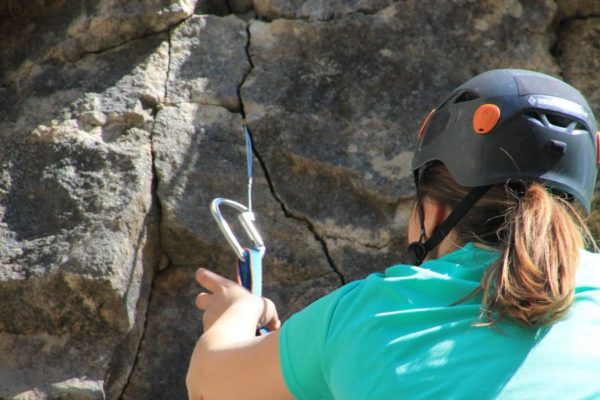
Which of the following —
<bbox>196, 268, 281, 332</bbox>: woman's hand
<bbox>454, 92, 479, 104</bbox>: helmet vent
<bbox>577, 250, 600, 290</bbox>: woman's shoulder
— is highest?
<bbox>454, 92, 479, 104</bbox>: helmet vent

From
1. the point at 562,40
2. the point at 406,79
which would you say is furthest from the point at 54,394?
the point at 562,40

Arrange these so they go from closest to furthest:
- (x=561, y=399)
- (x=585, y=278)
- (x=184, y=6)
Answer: (x=561, y=399) < (x=585, y=278) < (x=184, y=6)

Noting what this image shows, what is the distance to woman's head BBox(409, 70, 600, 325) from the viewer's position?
67.3 inches

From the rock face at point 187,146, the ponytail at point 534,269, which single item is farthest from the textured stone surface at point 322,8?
the ponytail at point 534,269

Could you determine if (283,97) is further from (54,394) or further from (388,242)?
(54,394)

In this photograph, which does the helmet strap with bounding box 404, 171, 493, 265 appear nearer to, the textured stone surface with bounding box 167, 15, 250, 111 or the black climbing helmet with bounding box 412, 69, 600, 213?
the black climbing helmet with bounding box 412, 69, 600, 213

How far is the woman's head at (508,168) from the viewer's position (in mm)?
1709

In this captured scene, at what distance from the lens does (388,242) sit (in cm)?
294

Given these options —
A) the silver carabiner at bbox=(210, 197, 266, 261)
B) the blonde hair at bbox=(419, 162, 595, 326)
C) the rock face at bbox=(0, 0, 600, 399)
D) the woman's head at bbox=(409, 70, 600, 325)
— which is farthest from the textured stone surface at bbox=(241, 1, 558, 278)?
the blonde hair at bbox=(419, 162, 595, 326)

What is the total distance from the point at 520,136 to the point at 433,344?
62 centimetres

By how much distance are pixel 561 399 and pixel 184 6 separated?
2015 millimetres


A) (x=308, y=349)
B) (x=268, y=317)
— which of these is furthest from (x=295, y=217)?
(x=308, y=349)

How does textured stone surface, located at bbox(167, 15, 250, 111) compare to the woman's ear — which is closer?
the woman's ear

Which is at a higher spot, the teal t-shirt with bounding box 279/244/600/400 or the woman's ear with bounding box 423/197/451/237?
the woman's ear with bounding box 423/197/451/237
